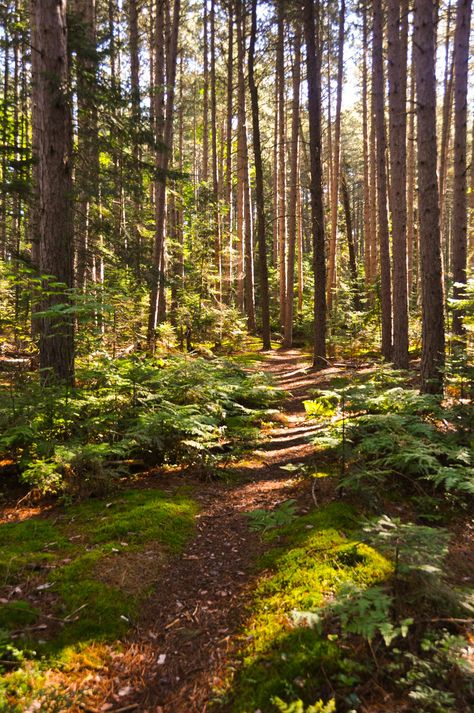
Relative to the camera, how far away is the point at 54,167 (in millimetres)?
6797

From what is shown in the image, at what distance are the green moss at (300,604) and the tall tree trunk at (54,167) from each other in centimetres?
440

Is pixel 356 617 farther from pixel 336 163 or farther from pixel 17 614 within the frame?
pixel 336 163

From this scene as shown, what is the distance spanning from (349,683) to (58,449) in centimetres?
365

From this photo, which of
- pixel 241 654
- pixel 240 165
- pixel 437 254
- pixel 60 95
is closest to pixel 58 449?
pixel 241 654

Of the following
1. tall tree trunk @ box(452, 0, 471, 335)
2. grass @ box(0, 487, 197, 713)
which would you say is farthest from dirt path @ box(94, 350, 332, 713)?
tall tree trunk @ box(452, 0, 471, 335)

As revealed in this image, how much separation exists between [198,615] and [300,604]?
2.74 feet

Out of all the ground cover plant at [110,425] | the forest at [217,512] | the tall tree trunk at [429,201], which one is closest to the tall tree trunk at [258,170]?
the forest at [217,512]

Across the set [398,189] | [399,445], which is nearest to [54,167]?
[399,445]

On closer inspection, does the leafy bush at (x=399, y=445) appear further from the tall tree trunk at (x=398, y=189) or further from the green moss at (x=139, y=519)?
the tall tree trunk at (x=398, y=189)

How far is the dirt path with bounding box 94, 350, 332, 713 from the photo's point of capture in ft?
8.60

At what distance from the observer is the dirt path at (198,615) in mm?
2621

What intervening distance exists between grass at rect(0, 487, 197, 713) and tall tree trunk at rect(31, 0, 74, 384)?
2.68 m

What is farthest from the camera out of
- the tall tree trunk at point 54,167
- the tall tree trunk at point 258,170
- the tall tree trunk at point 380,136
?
the tall tree trunk at point 258,170

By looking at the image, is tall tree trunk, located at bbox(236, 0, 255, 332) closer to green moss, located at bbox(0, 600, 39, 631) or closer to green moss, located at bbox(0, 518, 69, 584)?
green moss, located at bbox(0, 518, 69, 584)
